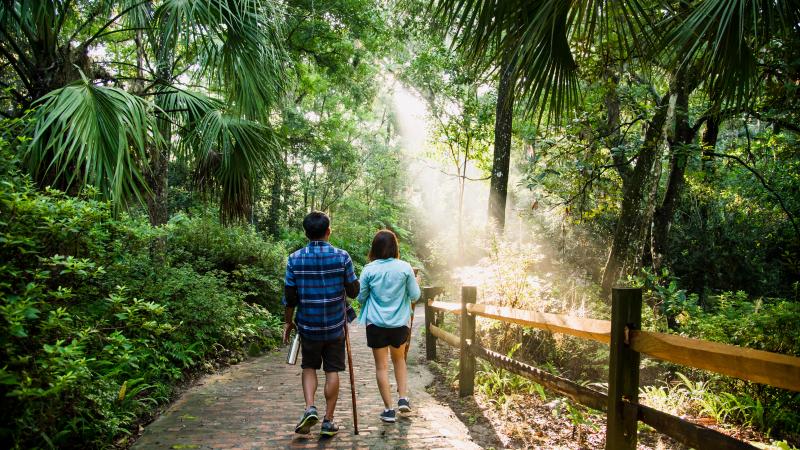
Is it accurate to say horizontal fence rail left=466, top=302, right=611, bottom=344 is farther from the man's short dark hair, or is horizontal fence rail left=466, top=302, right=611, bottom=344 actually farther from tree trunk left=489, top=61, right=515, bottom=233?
tree trunk left=489, top=61, right=515, bottom=233

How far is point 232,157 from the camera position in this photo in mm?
7637

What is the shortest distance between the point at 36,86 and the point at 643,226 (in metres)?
9.36

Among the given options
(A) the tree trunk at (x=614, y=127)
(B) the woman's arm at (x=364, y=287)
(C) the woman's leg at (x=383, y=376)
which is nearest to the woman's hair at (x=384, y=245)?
(B) the woman's arm at (x=364, y=287)

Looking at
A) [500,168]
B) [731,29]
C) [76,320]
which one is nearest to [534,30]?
[731,29]

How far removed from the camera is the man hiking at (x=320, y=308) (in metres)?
4.39

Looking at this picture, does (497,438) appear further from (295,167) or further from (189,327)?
(295,167)

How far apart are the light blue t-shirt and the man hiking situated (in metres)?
0.37

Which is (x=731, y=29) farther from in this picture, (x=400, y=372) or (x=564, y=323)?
(x=400, y=372)

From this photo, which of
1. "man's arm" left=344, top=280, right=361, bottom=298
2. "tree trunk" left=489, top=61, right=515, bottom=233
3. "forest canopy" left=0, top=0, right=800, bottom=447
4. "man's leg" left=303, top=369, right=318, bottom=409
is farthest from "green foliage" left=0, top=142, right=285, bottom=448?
"tree trunk" left=489, top=61, right=515, bottom=233

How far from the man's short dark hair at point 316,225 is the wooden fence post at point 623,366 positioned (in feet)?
8.28

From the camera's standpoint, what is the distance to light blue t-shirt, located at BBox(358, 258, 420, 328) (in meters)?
4.78

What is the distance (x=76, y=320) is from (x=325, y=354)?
6.33ft

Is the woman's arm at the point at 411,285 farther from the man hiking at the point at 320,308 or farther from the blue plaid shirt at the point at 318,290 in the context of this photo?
the blue plaid shirt at the point at 318,290

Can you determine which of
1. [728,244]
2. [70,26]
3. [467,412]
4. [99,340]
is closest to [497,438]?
[467,412]
